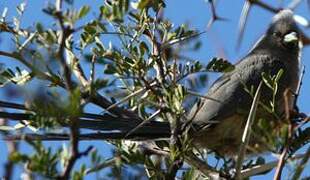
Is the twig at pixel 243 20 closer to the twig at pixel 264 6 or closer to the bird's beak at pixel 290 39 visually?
the twig at pixel 264 6

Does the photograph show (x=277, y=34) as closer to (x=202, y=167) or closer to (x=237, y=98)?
(x=237, y=98)

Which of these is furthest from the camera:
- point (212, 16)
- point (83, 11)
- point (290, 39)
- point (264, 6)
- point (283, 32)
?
point (283, 32)

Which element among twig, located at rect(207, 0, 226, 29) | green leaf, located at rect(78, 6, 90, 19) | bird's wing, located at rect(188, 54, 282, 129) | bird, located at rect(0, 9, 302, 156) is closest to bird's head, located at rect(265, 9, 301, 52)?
bird, located at rect(0, 9, 302, 156)

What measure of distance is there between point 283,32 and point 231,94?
954 mm

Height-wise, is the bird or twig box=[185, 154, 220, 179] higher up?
the bird

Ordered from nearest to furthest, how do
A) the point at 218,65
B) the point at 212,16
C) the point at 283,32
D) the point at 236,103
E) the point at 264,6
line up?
the point at 264,6 → the point at 212,16 → the point at 218,65 → the point at 236,103 → the point at 283,32

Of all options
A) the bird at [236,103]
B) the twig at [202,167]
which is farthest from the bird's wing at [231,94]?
the twig at [202,167]

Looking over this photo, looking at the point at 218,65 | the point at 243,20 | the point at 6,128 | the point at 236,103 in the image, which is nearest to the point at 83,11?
the point at 243,20

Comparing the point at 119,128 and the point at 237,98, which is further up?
the point at 237,98

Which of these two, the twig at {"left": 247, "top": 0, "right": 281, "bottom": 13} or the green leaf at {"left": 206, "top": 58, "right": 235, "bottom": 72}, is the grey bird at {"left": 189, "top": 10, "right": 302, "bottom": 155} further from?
the twig at {"left": 247, "top": 0, "right": 281, "bottom": 13}

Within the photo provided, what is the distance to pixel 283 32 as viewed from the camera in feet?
15.7

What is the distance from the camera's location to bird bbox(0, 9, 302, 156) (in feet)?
10.2

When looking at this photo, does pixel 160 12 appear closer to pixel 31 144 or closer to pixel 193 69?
pixel 193 69

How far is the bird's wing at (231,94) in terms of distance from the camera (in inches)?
154
